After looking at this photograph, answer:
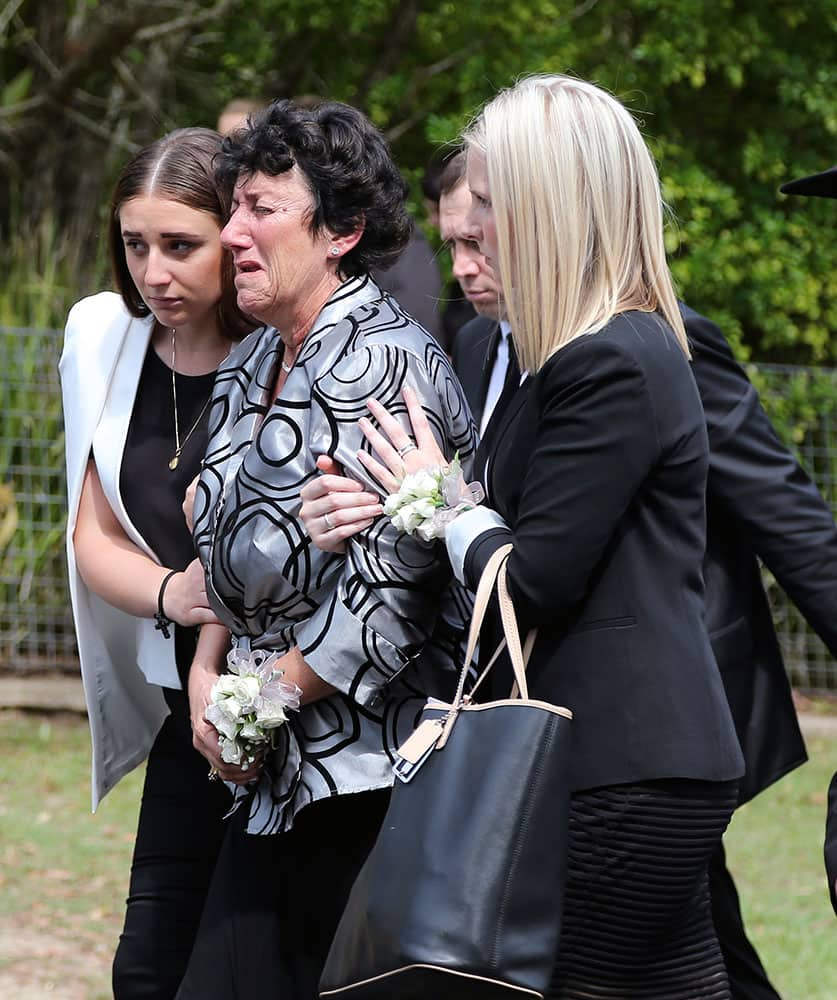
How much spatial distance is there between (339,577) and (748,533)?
3.09 feet

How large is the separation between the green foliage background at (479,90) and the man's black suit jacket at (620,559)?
20.6 ft

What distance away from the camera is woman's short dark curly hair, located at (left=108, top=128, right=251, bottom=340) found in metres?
3.29

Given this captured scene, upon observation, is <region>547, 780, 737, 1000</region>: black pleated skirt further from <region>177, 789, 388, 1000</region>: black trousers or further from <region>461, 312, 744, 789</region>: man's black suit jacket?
<region>177, 789, 388, 1000</region>: black trousers

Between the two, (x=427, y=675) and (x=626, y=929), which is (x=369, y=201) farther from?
(x=626, y=929)

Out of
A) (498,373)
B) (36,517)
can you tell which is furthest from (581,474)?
(36,517)

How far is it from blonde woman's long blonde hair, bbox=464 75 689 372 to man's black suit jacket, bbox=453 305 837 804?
721 millimetres

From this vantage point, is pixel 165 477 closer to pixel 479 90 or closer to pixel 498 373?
pixel 498 373

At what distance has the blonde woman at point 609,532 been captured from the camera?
241 cm

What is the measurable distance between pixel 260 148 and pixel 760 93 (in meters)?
7.81

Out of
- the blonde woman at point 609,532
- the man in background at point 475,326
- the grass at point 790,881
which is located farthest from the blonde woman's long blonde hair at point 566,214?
the grass at point 790,881

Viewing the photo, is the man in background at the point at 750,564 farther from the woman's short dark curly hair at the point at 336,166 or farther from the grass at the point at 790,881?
the grass at the point at 790,881

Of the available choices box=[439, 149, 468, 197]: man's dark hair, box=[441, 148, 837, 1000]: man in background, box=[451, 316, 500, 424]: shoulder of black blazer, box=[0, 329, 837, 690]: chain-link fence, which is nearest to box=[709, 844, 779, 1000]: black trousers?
box=[441, 148, 837, 1000]: man in background

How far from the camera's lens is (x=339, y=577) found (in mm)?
2764

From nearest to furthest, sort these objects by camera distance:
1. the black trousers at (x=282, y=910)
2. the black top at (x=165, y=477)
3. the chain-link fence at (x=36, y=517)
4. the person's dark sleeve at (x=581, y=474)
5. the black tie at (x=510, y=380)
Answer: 1. the person's dark sleeve at (x=581, y=474)
2. the black trousers at (x=282, y=910)
3. the black top at (x=165, y=477)
4. the black tie at (x=510, y=380)
5. the chain-link fence at (x=36, y=517)
